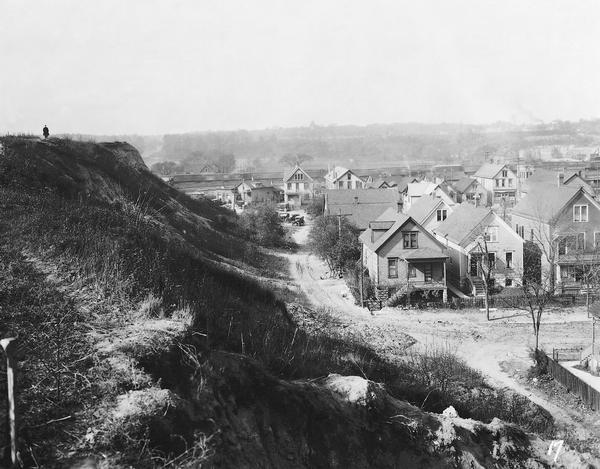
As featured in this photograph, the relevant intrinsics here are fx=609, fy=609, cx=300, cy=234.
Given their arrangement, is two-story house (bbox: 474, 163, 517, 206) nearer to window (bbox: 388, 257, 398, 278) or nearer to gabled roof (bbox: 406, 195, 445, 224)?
gabled roof (bbox: 406, 195, 445, 224)

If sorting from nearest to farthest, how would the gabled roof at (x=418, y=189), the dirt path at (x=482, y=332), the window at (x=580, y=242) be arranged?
the dirt path at (x=482, y=332), the window at (x=580, y=242), the gabled roof at (x=418, y=189)

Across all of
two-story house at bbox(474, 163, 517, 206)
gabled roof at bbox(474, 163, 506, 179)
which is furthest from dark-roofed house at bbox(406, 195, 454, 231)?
gabled roof at bbox(474, 163, 506, 179)

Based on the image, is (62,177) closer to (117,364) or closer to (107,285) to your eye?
(107,285)

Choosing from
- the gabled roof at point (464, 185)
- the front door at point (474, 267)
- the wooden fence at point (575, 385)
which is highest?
the gabled roof at point (464, 185)

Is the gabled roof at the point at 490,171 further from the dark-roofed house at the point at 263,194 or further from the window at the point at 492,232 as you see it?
the window at the point at 492,232

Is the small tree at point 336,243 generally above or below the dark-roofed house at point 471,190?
below

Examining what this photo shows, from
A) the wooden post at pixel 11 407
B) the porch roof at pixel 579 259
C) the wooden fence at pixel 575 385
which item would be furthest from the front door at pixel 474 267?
the wooden post at pixel 11 407

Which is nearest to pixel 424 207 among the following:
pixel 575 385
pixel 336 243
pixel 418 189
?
pixel 336 243

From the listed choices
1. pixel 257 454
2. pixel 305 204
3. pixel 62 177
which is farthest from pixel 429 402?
pixel 305 204
